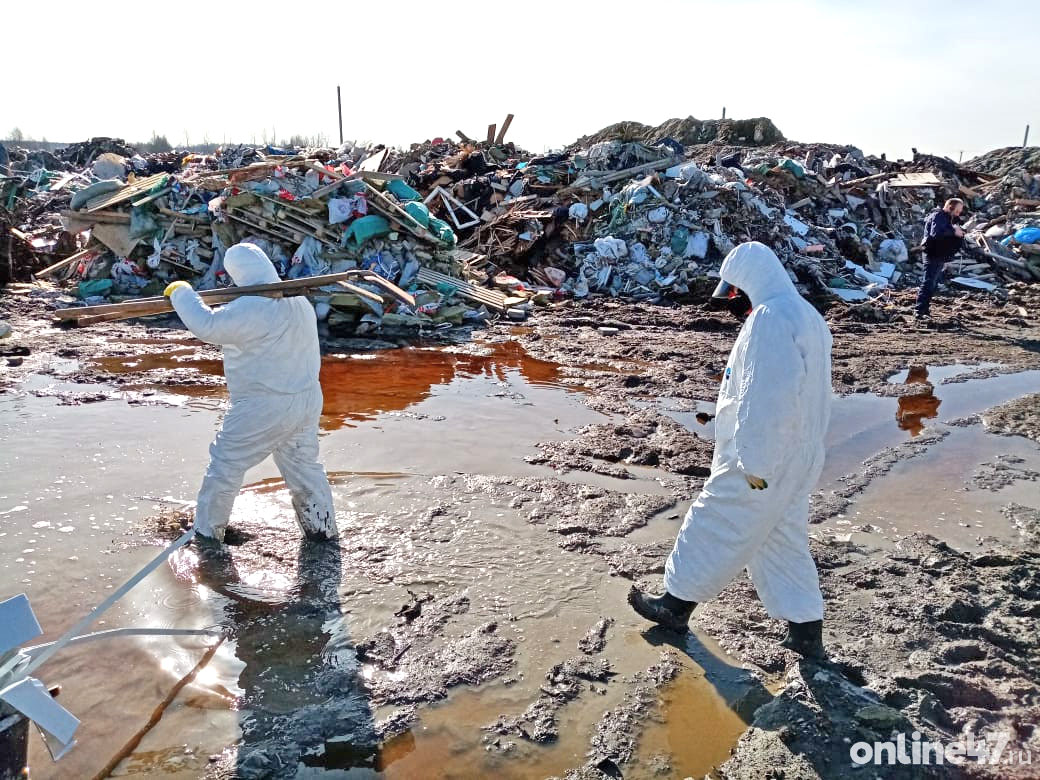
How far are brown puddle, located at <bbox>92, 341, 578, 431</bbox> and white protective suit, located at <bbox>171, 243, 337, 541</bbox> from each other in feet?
7.67

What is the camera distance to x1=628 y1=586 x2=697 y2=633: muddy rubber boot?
3.33 metres

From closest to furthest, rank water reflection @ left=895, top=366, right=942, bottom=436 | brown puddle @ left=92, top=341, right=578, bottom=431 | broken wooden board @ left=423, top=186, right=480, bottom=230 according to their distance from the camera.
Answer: water reflection @ left=895, top=366, right=942, bottom=436, brown puddle @ left=92, top=341, right=578, bottom=431, broken wooden board @ left=423, top=186, right=480, bottom=230

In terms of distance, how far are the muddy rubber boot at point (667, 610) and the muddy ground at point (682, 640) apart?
112 mm

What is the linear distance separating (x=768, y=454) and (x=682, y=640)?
1152 mm

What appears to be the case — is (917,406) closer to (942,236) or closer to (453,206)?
(942,236)

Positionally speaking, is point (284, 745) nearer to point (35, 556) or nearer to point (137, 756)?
point (137, 756)

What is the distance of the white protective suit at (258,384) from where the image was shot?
370 centimetres

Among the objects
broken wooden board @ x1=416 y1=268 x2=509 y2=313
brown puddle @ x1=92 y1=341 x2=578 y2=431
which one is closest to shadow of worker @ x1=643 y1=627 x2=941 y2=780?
brown puddle @ x1=92 y1=341 x2=578 y2=431

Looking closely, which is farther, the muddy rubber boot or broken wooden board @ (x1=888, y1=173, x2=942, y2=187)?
broken wooden board @ (x1=888, y1=173, x2=942, y2=187)

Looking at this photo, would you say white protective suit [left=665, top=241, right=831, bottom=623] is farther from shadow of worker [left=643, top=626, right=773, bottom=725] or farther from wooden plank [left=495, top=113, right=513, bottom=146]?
wooden plank [left=495, top=113, right=513, bottom=146]

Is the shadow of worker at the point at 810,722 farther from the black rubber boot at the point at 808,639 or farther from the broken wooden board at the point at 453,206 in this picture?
the broken wooden board at the point at 453,206

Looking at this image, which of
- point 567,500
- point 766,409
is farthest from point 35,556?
point 766,409

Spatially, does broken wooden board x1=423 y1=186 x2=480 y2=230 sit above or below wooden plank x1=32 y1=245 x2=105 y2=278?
above

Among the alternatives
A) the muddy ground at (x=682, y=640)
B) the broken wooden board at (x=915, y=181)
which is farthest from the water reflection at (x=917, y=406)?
the broken wooden board at (x=915, y=181)
